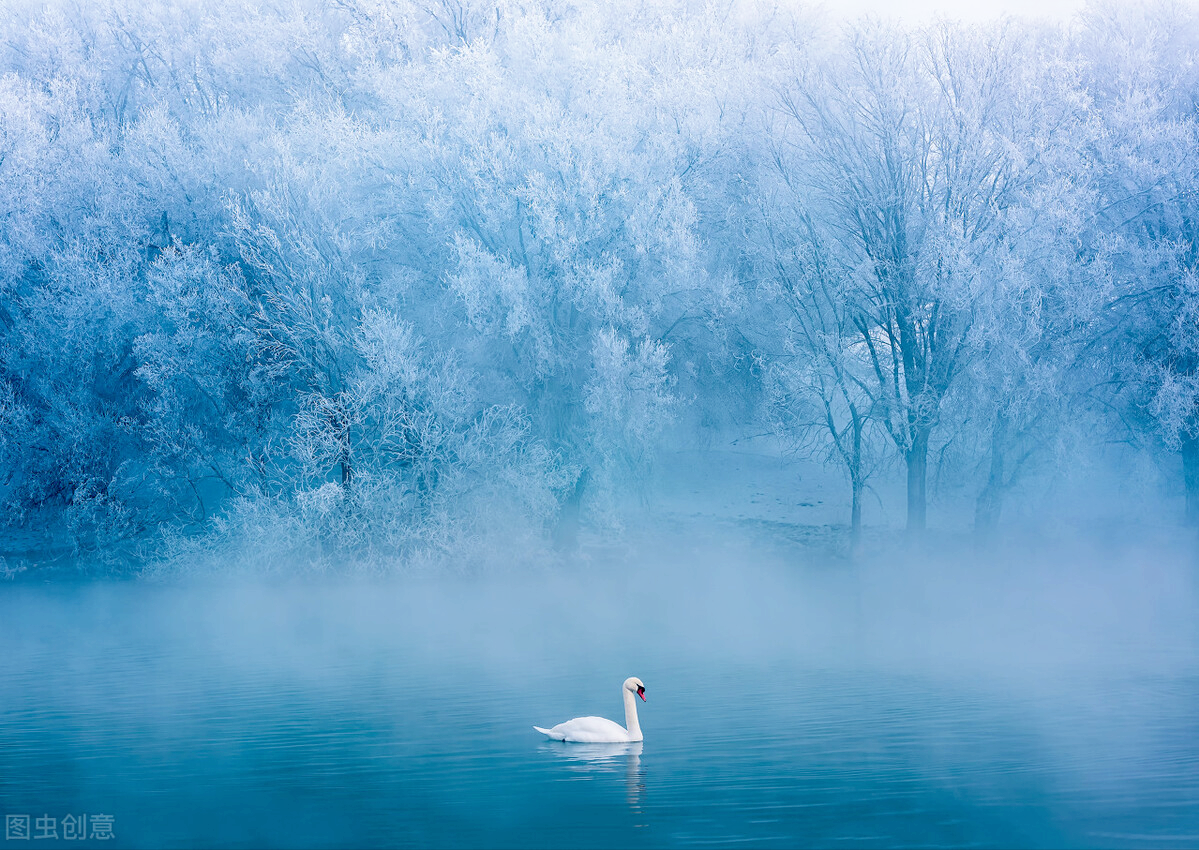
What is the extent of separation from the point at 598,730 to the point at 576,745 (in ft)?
0.97

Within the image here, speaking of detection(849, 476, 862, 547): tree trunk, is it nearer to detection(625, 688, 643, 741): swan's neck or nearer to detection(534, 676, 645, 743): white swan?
detection(625, 688, 643, 741): swan's neck

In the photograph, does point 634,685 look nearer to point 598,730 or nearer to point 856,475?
point 598,730

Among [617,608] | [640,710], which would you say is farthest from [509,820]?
[617,608]

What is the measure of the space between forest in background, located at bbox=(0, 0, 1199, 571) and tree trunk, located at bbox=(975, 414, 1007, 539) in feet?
0.23

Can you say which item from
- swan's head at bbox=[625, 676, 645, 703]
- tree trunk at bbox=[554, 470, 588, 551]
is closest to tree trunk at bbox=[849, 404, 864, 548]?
tree trunk at bbox=[554, 470, 588, 551]

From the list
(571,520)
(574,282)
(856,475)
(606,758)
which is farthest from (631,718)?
(856,475)

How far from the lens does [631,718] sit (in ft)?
37.0

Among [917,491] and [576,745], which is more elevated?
[917,491]

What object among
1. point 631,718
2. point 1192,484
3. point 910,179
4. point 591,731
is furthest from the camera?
point 1192,484

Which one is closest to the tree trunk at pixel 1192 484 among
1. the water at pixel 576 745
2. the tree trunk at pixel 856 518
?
the tree trunk at pixel 856 518

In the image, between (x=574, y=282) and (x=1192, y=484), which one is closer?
(x=574, y=282)

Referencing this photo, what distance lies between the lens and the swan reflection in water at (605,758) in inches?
391

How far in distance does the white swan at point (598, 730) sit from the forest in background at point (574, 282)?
13.0m

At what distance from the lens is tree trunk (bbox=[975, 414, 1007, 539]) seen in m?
25.4
